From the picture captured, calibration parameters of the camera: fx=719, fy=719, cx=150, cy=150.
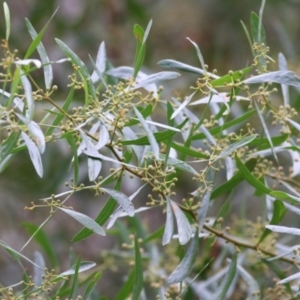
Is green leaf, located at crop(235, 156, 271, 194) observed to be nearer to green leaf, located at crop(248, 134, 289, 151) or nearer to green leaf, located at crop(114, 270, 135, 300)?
green leaf, located at crop(248, 134, 289, 151)

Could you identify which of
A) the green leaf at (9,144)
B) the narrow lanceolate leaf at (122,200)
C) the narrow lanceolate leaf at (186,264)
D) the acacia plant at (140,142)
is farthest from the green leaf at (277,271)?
the green leaf at (9,144)

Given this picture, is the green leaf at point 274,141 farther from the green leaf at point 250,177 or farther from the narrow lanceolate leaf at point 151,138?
the narrow lanceolate leaf at point 151,138

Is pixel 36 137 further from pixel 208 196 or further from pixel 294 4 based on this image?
pixel 294 4

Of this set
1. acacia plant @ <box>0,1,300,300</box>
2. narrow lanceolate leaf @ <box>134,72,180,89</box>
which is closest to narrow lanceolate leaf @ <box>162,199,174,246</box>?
acacia plant @ <box>0,1,300,300</box>

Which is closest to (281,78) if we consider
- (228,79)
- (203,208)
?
(228,79)

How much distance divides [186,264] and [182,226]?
0.18 ft

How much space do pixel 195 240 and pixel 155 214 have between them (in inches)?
64.0

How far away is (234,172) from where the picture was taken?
Result: 82cm

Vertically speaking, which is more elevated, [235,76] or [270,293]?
[235,76]

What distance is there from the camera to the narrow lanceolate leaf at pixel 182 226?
0.68m

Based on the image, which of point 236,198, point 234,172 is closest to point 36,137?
point 234,172

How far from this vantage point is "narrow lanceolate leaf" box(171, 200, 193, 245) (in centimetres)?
68

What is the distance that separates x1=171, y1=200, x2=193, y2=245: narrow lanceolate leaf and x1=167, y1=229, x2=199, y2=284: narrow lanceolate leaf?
1.8 inches

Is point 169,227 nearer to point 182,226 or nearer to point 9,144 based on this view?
point 182,226
